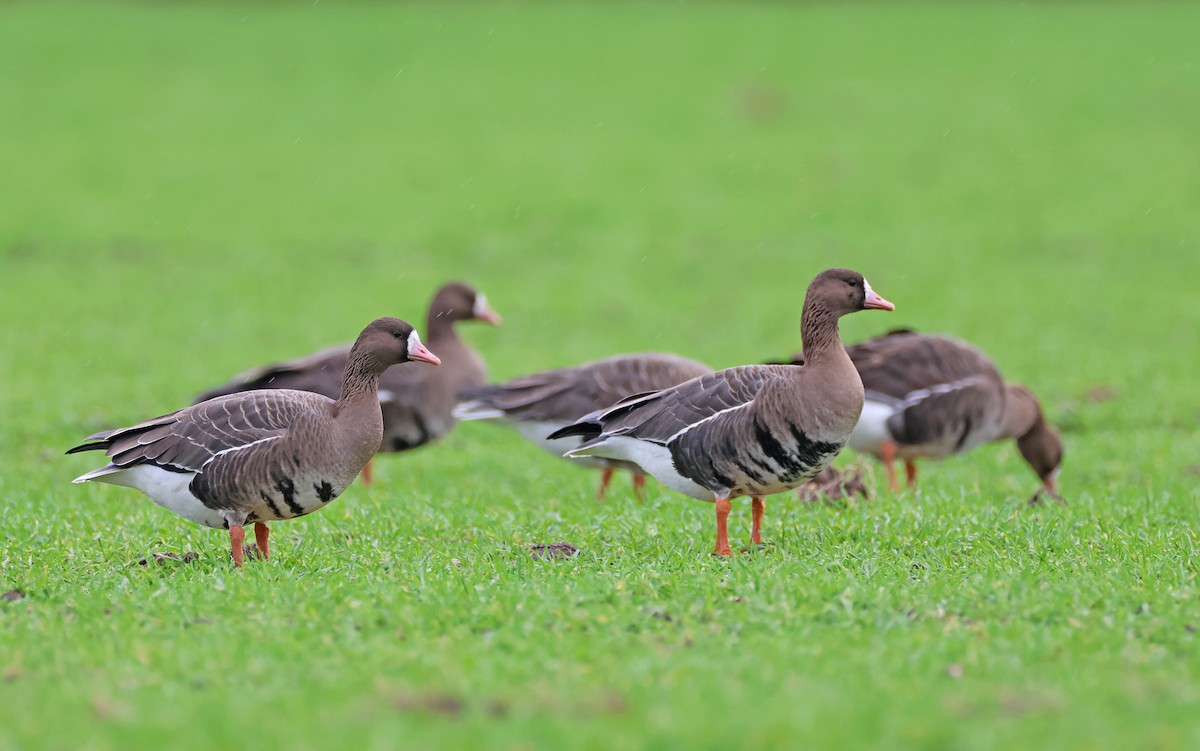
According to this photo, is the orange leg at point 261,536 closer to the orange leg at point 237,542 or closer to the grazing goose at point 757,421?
the orange leg at point 237,542

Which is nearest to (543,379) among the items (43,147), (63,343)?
(63,343)

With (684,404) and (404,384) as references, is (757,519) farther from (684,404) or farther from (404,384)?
(404,384)

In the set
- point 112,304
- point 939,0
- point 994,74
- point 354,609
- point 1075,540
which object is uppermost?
point 939,0

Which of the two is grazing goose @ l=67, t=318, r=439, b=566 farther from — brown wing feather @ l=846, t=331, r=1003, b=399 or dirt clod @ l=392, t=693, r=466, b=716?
brown wing feather @ l=846, t=331, r=1003, b=399

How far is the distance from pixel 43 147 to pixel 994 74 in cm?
2431

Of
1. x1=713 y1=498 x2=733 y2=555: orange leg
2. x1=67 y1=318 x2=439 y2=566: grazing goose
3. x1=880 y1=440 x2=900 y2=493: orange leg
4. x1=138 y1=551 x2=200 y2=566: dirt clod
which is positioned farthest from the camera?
x1=880 y1=440 x2=900 y2=493: orange leg

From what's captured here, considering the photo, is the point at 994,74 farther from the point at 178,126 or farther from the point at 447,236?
the point at 178,126

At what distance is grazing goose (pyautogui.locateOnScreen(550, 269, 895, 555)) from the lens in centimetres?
858

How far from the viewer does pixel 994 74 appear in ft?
127

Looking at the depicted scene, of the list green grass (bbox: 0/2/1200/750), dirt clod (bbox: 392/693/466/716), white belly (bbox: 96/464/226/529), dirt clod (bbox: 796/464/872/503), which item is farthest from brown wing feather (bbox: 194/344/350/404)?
dirt clod (bbox: 392/693/466/716)

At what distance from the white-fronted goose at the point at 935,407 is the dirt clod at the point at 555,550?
382cm

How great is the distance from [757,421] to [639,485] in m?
3.09

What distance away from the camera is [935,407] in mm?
12109

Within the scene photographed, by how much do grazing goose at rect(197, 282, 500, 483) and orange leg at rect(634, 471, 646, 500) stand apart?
2.10m
